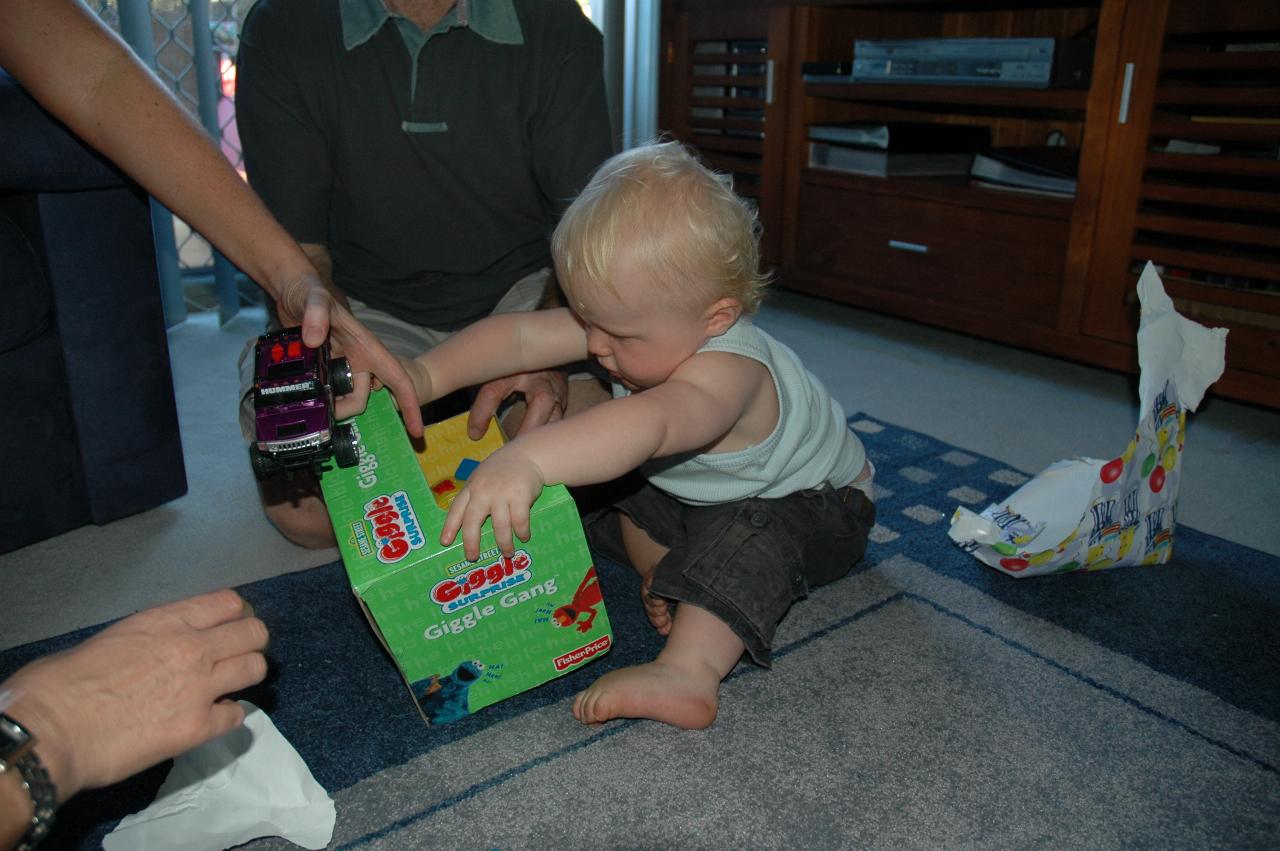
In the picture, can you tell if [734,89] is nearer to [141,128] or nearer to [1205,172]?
[1205,172]

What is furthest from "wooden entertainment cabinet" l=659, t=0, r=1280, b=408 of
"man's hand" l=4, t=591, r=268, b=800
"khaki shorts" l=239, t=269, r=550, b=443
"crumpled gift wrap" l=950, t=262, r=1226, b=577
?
"man's hand" l=4, t=591, r=268, b=800

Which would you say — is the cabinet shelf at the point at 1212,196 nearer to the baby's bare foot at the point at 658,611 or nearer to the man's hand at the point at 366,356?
the baby's bare foot at the point at 658,611

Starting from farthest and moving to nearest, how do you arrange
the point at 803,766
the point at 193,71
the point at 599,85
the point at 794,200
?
the point at 794,200
the point at 193,71
the point at 599,85
the point at 803,766

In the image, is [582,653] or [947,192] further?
[947,192]

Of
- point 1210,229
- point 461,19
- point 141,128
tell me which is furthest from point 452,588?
point 1210,229

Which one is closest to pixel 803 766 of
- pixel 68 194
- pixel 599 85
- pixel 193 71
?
pixel 599 85

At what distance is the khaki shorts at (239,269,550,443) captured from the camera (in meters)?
1.21

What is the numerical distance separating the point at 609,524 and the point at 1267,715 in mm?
686

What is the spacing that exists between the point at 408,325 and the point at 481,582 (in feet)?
1.77

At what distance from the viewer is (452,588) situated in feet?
2.62

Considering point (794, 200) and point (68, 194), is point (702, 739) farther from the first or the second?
point (794, 200)

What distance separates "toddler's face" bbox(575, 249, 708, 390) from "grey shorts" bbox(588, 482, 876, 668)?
6.8 inches

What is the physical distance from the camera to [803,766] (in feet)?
2.70

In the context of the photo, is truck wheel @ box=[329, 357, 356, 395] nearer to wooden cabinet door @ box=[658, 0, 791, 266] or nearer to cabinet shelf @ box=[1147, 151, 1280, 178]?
cabinet shelf @ box=[1147, 151, 1280, 178]
